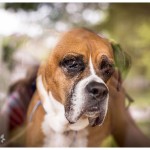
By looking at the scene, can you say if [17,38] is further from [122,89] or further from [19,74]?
[122,89]

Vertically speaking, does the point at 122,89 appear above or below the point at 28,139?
above

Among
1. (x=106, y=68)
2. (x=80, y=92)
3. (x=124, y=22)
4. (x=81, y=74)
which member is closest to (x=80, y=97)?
(x=80, y=92)

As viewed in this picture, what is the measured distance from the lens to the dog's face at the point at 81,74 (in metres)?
2.53

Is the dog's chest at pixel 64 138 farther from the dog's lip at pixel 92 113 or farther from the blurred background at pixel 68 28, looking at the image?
the blurred background at pixel 68 28

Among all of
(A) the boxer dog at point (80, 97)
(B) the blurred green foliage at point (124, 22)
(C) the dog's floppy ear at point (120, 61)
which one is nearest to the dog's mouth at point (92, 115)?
(A) the boxer dog at point (80, 97)

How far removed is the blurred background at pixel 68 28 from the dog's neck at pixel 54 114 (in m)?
0.17

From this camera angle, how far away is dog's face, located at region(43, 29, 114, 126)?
8.29ft

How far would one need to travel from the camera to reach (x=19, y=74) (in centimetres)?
264

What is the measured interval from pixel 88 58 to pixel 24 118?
0.52 metres

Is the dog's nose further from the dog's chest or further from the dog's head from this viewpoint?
the dog's chest

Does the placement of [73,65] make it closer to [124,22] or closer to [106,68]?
[106,68]

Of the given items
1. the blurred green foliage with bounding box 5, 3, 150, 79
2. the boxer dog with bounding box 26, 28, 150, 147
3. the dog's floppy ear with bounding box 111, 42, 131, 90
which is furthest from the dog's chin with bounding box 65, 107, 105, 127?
the blurred green foliage with bounding box 5, 3, 150, 79

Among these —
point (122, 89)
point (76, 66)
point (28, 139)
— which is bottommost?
point (28, 139)

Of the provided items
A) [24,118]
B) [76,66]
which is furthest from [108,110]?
[24,118]
